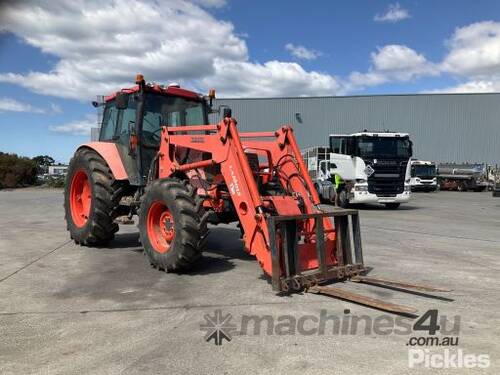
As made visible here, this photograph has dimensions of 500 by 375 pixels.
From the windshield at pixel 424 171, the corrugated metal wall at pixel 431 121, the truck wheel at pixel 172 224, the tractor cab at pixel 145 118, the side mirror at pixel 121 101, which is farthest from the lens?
the corrugated metal wall at pixel 431 121

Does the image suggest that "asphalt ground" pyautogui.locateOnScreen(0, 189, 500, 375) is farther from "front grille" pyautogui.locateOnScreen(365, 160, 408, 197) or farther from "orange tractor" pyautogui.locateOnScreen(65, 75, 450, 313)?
"front grille" pyautogui.locateOnScreen(365, 160, 408, 197)

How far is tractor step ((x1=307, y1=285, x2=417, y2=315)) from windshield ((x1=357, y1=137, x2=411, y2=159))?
40.6ft

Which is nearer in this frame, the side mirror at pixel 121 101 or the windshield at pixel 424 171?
the side mirror at pixel 121 101

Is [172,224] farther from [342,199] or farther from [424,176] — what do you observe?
[424,176]

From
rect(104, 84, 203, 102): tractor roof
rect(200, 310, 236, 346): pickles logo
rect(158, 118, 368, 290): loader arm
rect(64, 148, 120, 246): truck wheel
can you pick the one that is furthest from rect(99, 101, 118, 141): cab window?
rect(200, 310, 236, 346): pickles logo

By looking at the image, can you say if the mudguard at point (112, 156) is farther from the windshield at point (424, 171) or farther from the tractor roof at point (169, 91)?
the windshield at point (424, 171)

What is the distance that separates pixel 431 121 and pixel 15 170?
34.0 metres

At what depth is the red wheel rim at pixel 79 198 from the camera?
8.95 meters

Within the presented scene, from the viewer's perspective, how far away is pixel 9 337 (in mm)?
4098

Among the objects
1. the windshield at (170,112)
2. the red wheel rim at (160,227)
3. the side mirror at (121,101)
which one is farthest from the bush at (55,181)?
the red wheel rim at (160,227)

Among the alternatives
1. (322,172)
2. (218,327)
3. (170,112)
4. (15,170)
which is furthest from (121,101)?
(15,170)

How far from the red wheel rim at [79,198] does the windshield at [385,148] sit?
432 inches

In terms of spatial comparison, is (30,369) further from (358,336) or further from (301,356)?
(358,336)

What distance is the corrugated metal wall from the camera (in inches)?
1603
